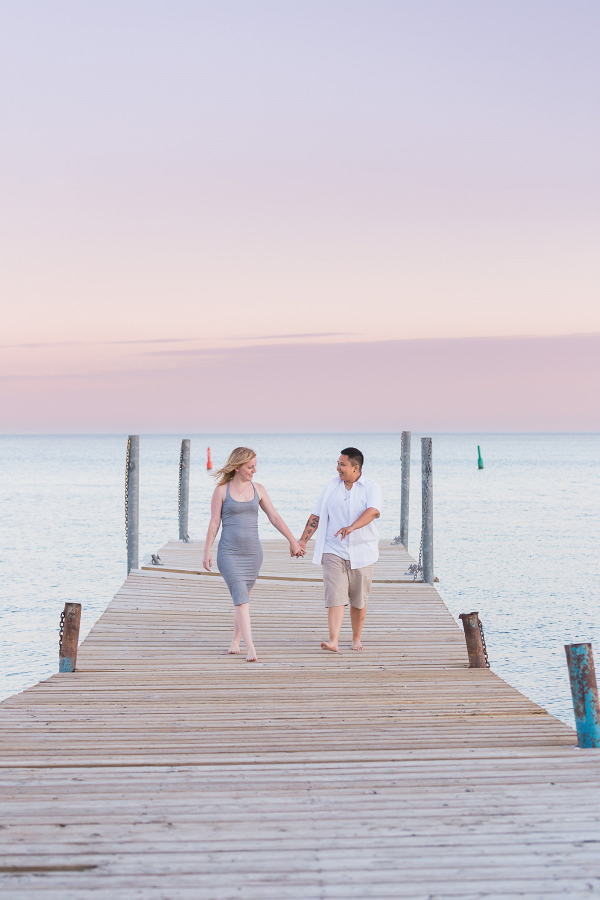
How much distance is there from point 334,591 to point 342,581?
0.13m

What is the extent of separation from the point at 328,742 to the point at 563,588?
54.3ft

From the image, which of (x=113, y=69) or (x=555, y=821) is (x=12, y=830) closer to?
(x=555, y=821)

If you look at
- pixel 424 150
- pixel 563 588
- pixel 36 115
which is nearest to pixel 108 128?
pixel 36 115

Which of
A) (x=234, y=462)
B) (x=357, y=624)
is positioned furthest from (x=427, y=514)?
(x=234, y=462)

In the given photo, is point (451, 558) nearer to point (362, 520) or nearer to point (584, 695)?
point (362, 520)

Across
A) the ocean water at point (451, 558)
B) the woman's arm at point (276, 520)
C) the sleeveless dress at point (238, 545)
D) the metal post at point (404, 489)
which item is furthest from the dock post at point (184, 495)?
the sleeveless dress at point (238, 545)

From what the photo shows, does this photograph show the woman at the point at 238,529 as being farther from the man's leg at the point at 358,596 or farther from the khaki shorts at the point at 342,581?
the man's leg at the point at 358,596

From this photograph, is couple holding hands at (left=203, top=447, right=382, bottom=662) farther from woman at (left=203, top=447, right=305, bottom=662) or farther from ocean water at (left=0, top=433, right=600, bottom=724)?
ocean water at (left=0, top=433, right=600, bottom=724)

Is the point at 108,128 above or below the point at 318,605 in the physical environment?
above

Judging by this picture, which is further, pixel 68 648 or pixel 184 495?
pixel 184 495

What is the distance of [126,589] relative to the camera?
424 inches

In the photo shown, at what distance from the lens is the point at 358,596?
7699mm

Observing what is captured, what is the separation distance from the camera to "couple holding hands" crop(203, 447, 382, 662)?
7074mm

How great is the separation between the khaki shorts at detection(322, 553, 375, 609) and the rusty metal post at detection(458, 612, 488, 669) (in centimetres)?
112
